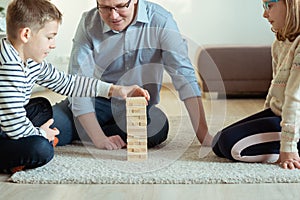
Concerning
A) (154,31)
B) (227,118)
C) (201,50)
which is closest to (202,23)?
(201,50)

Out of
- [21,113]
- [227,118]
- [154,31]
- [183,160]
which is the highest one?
[154,31]

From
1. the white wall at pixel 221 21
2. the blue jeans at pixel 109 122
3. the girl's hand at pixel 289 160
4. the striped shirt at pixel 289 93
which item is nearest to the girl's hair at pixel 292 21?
the striped shirt at pixel 289 93

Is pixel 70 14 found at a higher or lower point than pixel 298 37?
lower

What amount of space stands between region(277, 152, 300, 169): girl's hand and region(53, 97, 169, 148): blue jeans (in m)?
0.45

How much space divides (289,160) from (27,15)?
0.76m

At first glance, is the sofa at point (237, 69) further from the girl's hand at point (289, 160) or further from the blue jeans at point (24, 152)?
the blue jeans at point (24, 152)

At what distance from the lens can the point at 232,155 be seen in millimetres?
1445

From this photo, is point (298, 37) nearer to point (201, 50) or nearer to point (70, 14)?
point (201, 50)

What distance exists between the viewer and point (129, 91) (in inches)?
59.6

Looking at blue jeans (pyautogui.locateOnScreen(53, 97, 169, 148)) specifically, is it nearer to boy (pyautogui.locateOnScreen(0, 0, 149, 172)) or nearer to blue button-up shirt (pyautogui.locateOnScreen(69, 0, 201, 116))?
blue button-up shirt (pyautogui.locateOnScreen(69, 0, 201, 116))

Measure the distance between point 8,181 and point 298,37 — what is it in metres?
0.82

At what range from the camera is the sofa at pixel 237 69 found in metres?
3.02

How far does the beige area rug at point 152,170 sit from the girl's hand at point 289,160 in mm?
26

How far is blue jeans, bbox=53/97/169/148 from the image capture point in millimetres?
1717
